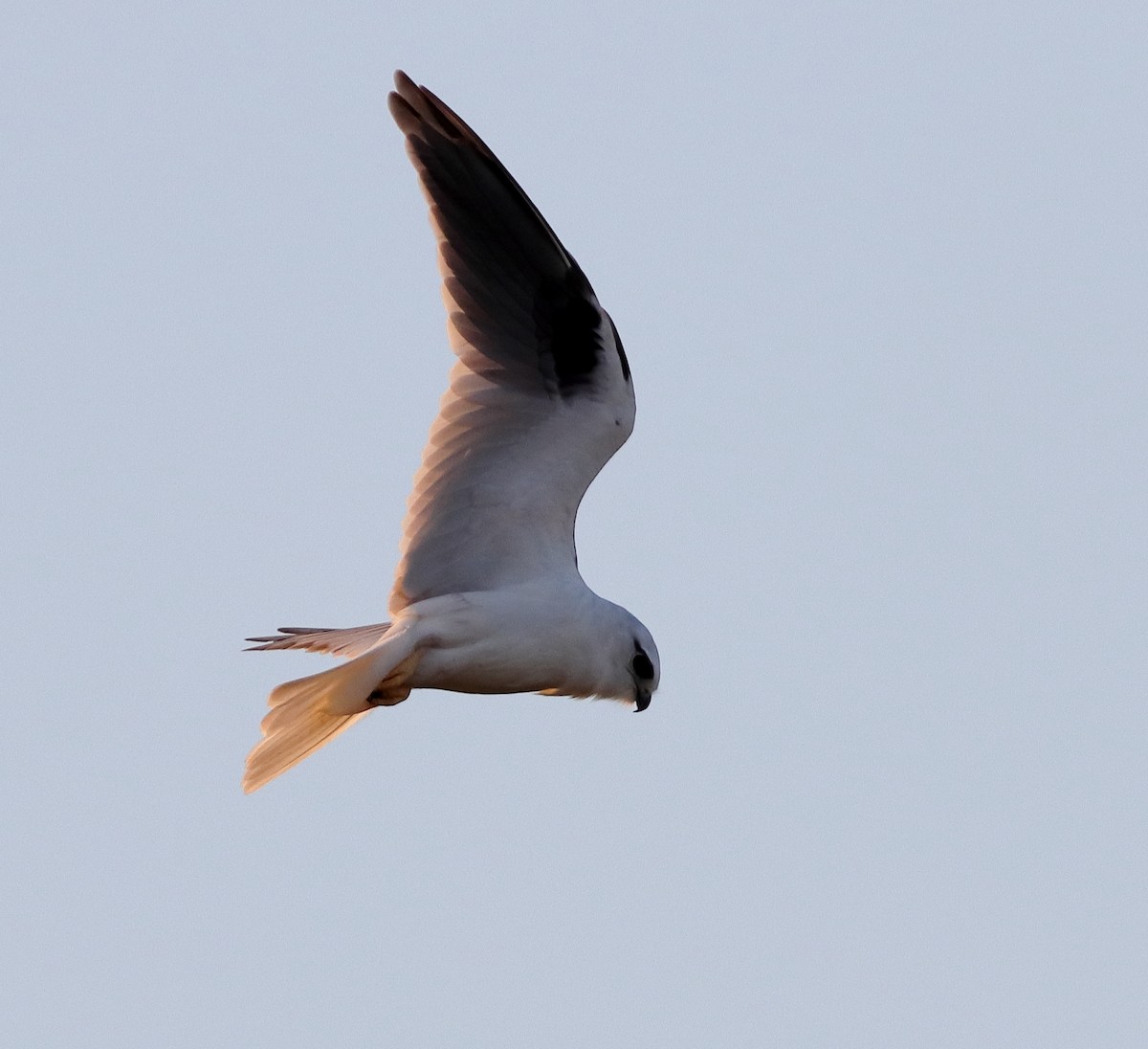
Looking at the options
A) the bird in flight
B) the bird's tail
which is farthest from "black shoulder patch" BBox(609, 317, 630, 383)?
the bird's tail

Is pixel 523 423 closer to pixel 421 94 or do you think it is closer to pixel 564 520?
pixel 564 520

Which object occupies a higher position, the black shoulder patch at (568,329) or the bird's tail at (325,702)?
the black shoulder patch at (568,329)

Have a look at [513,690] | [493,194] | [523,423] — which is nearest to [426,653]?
[513,690]

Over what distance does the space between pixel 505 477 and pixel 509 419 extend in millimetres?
215

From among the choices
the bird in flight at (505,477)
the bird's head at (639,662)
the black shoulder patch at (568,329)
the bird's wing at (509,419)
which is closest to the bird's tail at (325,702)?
the bird in flight at (505,477)

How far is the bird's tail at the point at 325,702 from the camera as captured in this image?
7832 millimetres

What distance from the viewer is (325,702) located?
7.87m

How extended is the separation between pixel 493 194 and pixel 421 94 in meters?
0.44

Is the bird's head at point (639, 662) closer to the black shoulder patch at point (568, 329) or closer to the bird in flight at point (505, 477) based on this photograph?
the bird in flight at point (505, 477)

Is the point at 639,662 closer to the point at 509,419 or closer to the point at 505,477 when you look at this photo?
the point at 505,477

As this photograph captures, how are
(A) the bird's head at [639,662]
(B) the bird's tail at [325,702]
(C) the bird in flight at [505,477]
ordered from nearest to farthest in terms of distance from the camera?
(B) the bird's tail at [325,702], (C) the bird in flight at [505,477], (A) the bird's head at [639,662]

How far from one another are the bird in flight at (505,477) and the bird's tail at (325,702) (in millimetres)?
10

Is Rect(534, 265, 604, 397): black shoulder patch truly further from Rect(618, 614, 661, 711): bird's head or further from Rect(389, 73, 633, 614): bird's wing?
Rect(618, 614, 661, 711): bird's head

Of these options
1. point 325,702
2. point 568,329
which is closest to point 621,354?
point 568,329
